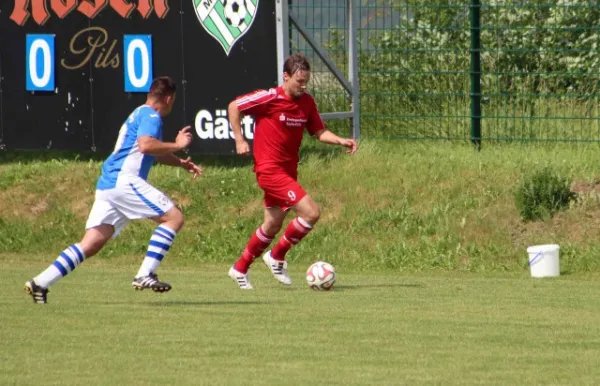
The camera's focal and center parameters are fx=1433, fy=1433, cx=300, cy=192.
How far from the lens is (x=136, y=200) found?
11.1 metres

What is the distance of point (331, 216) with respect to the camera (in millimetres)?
16953

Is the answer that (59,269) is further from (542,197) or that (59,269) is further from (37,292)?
(542,197)

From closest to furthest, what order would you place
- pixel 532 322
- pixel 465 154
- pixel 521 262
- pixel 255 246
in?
pixel 532 322, pixel 255 246, pixel 521 262, pixel 465 154

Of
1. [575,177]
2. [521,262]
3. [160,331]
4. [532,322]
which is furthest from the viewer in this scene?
[575,177]

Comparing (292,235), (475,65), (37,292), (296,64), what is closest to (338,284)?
(292,235)

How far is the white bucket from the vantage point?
561 inches

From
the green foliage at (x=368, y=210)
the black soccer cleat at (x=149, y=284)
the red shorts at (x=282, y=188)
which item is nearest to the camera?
the black soccer cleat at (x=149, y=284)

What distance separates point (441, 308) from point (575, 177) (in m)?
6.08

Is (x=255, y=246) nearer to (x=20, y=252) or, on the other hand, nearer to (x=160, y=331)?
(x=160, y=331)

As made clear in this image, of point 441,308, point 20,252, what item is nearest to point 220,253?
point 20,252

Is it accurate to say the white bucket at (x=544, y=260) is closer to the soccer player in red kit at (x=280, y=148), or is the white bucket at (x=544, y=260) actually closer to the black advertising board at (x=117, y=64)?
the soccer player in red kit at (x=280, y=148)

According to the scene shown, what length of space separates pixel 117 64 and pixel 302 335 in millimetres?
9609

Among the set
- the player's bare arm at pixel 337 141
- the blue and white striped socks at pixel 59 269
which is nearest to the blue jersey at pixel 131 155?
the blue and white striped socks at pixel 59 269

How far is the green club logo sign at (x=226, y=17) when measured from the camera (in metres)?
17.5
